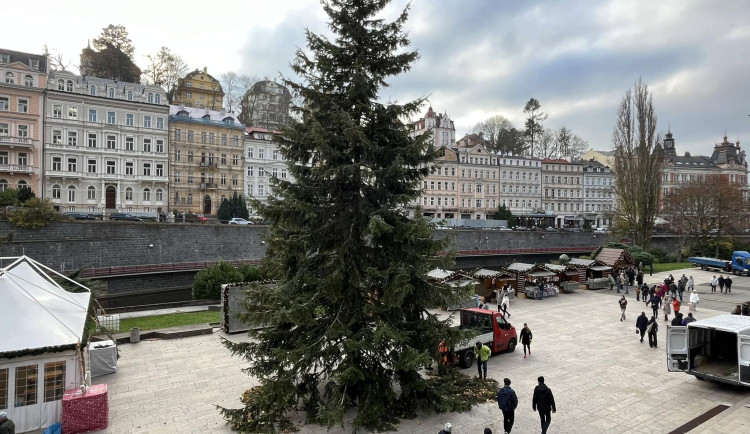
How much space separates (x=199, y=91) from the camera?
76.4 m

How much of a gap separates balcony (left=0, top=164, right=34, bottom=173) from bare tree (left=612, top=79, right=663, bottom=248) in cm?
6632

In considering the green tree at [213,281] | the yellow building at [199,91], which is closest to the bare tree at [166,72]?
the yellow building at [199,91]

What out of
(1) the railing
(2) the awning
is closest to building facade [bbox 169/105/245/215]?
(1) the railing

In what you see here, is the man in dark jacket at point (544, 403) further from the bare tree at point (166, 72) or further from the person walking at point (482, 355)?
the bare tree at point (166, 72)

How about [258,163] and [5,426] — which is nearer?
[5,426]

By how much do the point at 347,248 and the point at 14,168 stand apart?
50847 mm

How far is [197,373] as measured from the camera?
51.1 feet

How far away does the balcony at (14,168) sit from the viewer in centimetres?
4547

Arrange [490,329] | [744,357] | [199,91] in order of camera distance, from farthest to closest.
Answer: [199,91], [490,329], [744,357]

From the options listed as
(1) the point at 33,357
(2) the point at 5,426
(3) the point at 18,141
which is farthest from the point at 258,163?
(2) the point at 5,426

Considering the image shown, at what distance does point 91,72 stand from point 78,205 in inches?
1062

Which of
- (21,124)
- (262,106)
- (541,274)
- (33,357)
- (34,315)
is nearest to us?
(33,357)

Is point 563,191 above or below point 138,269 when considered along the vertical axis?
above

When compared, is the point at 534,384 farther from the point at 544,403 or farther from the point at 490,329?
the point at 544,403
